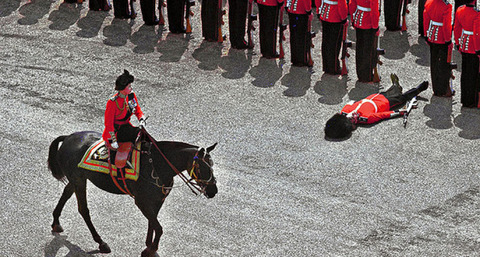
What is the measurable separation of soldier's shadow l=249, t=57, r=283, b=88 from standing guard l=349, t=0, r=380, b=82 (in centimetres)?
146

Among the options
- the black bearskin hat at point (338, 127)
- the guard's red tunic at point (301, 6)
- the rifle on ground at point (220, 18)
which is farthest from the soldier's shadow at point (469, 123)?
the rifle on ground at point (220, 18)

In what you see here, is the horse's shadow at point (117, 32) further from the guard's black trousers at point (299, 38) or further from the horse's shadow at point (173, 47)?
the guard's black trousers at point (299, 38)

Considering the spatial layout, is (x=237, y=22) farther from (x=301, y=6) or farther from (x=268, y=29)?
(x=301, y=6)

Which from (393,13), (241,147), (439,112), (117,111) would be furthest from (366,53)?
(117,111)

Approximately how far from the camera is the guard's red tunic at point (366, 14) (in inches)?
555

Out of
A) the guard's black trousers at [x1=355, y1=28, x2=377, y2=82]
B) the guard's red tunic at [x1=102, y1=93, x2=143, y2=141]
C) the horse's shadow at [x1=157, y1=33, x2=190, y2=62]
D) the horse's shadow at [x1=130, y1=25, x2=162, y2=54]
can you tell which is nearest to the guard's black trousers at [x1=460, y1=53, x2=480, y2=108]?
the guard's black trousers at [x1=355, y1=28, x2=377, y2=82]

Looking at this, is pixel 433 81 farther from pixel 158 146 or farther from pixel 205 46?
pixel 158 146

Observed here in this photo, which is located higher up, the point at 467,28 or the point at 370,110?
the point at 467,28

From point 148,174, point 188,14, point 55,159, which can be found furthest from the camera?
point 188,14

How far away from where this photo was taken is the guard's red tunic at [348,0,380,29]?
14102 millimetres

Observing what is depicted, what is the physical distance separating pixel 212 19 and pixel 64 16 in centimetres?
345

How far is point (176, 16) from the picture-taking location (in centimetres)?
1642

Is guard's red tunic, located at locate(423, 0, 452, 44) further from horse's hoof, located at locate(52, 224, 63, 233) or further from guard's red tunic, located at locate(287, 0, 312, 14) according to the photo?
horse's hoof, located at locate(52, 224, 63, 233)

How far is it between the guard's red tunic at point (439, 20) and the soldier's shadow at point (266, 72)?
2779 millimetres
